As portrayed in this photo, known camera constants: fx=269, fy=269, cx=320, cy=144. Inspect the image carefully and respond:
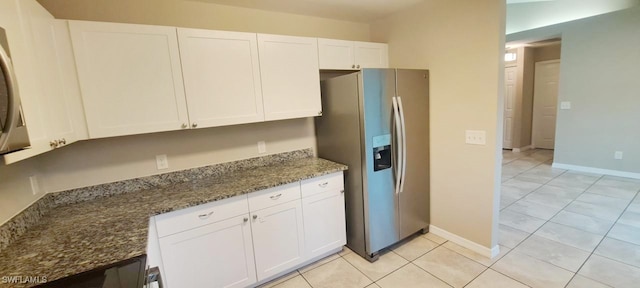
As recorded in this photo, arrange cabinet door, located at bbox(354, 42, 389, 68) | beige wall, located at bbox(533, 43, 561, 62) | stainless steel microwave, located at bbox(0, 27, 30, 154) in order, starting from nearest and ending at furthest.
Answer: stainless steel microwave, located at bbox(0, 27, 30, 154)
cabinet door, located at bbox(354, 42, 389, 68)
beige wall, located at bbox(533, 43, 561, 62)

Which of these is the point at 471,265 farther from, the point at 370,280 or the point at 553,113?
the point at 553,113

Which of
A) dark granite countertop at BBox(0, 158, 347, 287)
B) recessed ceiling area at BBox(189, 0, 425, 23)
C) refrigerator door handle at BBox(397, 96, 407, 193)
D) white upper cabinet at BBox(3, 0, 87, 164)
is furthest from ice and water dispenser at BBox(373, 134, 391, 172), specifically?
white upper cabinet at BBox(3, 0, 87, 164)

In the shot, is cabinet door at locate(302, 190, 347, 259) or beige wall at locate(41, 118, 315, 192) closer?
beige wall at locate(41, 118, 315, 192)

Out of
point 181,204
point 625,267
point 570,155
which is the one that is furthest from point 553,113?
point 181,204

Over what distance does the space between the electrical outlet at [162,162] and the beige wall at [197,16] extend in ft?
3.43

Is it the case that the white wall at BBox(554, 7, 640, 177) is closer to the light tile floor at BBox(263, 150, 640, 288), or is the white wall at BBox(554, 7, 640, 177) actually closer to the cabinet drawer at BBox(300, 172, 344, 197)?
the light tile floor at BBox(263, 150, 640, 288)

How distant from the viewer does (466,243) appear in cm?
257

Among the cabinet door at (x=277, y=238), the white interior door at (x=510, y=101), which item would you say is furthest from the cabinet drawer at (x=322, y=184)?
the white interior door at (x=510, y=101)

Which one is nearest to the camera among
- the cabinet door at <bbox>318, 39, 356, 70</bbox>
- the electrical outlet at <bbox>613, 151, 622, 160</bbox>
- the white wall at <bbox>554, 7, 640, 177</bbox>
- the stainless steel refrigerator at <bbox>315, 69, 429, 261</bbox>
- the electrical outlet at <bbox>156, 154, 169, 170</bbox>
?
the electrical outlet at <bbox>156, 154, 169, 170</bbox>

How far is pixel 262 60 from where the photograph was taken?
2238 millimetres

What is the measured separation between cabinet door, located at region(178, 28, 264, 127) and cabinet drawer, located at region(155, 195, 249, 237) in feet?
2.04

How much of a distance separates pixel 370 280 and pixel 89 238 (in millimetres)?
1893

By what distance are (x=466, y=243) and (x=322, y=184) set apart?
4.99 ft

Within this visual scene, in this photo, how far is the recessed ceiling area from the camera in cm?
237
